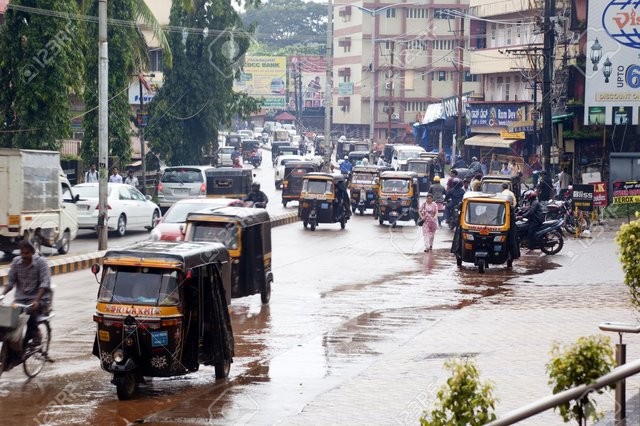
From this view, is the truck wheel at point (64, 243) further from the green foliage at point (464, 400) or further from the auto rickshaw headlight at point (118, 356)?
the green foliage at point (464, 400)

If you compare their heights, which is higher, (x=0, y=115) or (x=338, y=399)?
(x=0, y=115)

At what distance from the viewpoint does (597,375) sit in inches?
333

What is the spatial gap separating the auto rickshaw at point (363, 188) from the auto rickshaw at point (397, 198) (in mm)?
3622

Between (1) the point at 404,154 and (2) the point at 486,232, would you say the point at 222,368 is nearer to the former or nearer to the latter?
(2) the point at 486,232

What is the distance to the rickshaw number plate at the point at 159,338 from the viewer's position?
13391 mm

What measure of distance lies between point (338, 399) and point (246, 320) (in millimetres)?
6422

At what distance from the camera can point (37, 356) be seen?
47.9 feet

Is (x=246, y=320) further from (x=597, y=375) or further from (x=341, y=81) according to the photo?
(x=341, y=81)

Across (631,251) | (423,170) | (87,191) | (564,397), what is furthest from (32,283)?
(423,170)

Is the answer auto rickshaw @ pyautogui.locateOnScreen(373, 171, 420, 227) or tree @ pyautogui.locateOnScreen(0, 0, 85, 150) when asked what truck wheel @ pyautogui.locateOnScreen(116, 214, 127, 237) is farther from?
auto rickshaw @ pyautogui.locateOnScreen(373, 171, 420, 227)

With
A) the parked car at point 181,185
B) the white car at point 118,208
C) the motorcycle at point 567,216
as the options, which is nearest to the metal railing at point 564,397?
the white car at point 118,208

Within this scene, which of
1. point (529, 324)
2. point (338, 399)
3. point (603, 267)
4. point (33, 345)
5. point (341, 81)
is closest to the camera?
point (338, 399)

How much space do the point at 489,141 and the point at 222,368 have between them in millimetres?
57093

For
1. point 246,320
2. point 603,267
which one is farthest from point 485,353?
A: point 603,267
